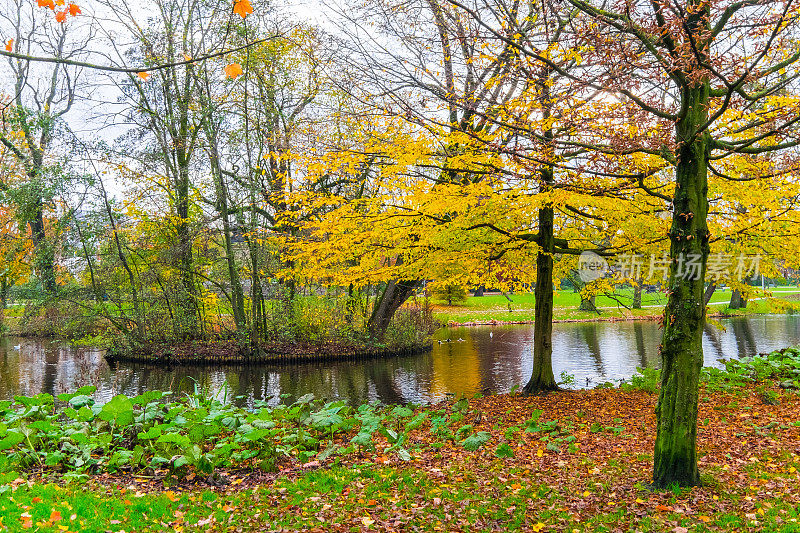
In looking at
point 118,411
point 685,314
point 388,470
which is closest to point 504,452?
point 388,470

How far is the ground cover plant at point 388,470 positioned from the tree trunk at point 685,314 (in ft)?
1.02

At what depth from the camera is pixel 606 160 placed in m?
4.99

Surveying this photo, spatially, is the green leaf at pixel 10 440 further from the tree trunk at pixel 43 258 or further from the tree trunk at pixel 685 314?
the tree trunk at pixel 43 258

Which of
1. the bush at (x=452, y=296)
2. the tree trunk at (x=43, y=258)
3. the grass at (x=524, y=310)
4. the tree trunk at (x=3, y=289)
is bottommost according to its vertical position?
the grass at (x=524, y=310)

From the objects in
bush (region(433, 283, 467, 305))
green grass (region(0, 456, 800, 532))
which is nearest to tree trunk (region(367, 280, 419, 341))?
green grass (region(0, 456, 800, 532))

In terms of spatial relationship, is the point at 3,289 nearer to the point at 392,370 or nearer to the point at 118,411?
the point at 392,370

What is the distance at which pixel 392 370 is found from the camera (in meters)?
15.8

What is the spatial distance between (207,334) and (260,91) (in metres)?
8.30

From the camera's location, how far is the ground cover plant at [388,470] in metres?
4.23

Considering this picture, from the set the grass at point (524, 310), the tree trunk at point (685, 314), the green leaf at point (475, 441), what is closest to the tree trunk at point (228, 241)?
the green leaf at point (475, 441)

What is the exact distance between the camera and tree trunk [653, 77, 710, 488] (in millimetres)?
4676

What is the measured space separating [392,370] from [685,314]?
11741mm

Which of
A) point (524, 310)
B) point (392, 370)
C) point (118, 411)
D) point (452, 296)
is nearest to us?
point (118, 411)

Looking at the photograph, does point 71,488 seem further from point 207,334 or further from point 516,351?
point 516,351
